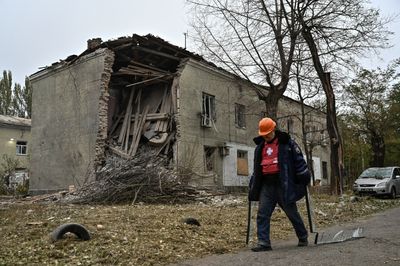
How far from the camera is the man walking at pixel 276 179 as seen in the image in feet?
18.8

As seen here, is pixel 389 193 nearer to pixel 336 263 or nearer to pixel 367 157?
pixel 336 263

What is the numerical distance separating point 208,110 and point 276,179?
650 inches

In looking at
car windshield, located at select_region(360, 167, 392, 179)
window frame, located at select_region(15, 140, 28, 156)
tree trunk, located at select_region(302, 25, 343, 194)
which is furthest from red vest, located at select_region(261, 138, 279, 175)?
window frame, located at select_region(15, 140, 28, 156)

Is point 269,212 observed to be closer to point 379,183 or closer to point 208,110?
point 379,183

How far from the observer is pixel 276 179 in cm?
589

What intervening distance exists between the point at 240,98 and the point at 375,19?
9554 mm

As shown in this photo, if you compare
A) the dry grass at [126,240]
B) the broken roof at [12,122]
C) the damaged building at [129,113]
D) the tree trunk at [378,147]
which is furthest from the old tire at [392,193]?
the broken roof at [12,122]

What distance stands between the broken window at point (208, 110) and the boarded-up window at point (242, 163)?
291 centimetres

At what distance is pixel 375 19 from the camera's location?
16469 mm

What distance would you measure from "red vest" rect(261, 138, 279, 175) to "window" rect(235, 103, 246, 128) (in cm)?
1831

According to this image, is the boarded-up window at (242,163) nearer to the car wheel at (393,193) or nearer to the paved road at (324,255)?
the car wheel at (393,193)

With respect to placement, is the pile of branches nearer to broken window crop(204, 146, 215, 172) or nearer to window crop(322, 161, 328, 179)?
broken window crop(204, 146, 215, 172)

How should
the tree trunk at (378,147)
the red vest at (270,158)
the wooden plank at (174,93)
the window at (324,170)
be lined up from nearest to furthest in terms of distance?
the red vest at (270,158) → the wooden plank at (174,93) → the tree trunk at (378,147) → the window at (324,170)

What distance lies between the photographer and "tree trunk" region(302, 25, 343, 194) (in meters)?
17.1
